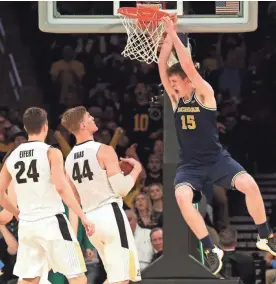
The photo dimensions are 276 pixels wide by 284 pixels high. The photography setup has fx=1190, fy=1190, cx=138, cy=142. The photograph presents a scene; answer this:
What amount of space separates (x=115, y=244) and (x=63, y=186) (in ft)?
2.92

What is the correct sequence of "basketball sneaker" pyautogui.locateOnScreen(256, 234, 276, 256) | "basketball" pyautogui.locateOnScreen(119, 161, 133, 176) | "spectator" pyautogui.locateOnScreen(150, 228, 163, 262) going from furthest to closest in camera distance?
"spectator" pyautogui.locateOnScreen(150, 228, 163, 262) → "basketball" pyautogui.locateOnScreen(119, 161, 133, 176) → "basketball sneaker" pyautogui.locateOnScreen(256, 234, 276, 256)

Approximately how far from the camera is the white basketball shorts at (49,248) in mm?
11391

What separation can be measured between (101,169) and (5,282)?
141 inches

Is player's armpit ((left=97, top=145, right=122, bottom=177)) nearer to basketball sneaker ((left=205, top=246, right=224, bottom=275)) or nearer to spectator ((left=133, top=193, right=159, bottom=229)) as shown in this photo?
basketball sneaker ((left=205, top=246, right=224, bottom=275))

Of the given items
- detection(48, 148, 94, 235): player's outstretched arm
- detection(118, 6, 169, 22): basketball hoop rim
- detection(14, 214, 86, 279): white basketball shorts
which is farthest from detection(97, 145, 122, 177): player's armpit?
detection(118, 6, 169, 22): basketball hoop rim

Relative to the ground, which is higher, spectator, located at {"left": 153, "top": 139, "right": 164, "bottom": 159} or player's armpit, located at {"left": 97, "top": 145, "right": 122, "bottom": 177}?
player's armpit, located at {"left": 97, "top": 145, "right": 122, "bottom": 177}

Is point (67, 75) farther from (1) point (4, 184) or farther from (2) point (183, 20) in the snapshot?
(1) point (4, 184)

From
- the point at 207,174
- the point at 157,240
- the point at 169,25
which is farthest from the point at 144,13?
the point at 157,240

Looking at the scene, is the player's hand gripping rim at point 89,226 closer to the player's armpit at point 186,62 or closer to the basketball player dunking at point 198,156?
the basketball player dunking at point 198,156

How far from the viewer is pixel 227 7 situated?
12688 mm

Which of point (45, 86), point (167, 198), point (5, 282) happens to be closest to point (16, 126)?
point (45, 86)

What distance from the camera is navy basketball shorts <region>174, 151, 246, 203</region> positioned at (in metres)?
11.7

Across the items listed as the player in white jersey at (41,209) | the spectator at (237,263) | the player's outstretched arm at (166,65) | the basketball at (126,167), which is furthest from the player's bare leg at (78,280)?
the spectator at (237,263)

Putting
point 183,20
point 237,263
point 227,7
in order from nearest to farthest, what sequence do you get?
point 183,20 → point 227,7 → point 237,263
